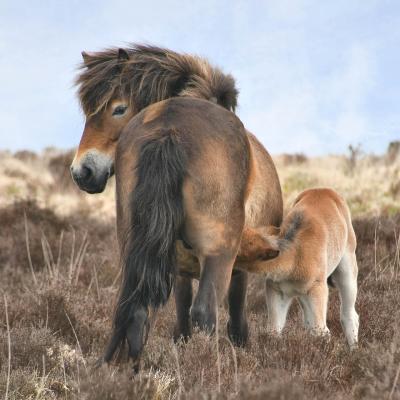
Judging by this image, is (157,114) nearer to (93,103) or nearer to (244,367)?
(93,103)

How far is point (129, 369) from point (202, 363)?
20.5 inches

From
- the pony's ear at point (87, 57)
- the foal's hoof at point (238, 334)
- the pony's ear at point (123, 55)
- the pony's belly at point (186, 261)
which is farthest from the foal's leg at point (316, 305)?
the pony's ear at point (87, 57)

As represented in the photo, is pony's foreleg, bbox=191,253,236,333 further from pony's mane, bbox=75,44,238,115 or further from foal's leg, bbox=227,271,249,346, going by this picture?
pony's mane, bbox=75,44,238,115

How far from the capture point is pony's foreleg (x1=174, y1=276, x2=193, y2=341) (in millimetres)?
4676

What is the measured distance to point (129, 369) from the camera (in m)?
3.07

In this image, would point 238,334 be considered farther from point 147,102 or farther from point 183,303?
point 147,102

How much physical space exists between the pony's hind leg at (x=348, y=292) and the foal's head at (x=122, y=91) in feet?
5.70

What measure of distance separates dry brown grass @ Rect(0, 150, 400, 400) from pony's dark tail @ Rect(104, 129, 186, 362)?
1.06 feet

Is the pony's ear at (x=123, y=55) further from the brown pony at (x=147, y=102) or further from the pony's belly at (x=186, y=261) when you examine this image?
the pony's belly at (x=186, y=261)

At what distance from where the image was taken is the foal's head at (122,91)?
465 centimetres

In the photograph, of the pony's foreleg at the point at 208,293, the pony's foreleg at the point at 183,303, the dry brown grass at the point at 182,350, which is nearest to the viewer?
the dry brown grass at the point at 182,350

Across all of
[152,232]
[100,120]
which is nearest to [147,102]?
[100,120]

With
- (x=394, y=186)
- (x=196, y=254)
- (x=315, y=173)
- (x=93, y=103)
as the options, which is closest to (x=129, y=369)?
(x=196, y=254)

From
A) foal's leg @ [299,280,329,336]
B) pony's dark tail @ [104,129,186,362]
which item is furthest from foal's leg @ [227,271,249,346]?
pony's dark tail @ [104,129,186,362]
